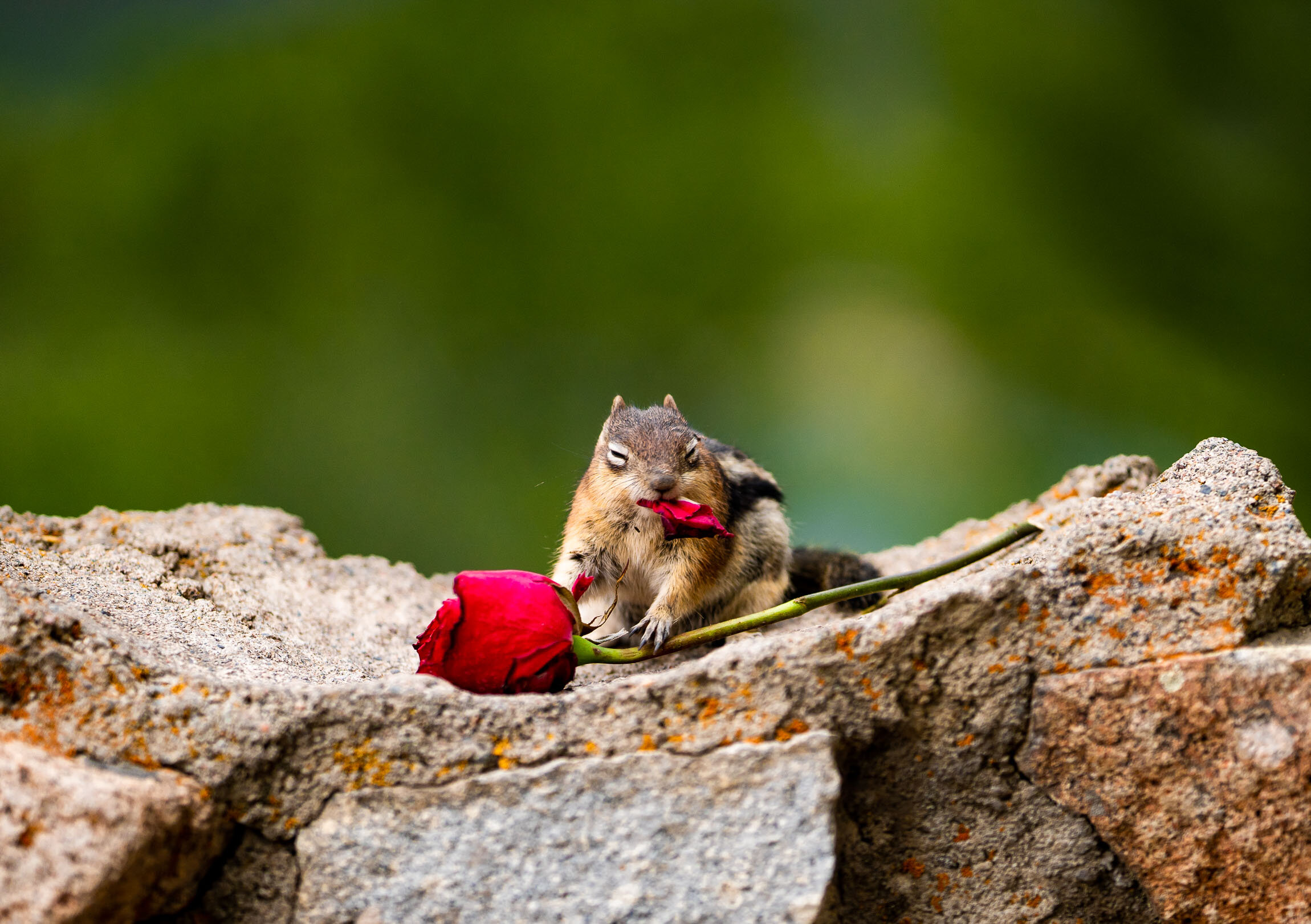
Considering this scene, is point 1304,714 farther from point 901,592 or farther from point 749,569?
point 749,569

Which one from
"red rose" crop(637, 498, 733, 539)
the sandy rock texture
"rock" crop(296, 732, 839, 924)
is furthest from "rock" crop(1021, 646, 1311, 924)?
"red rose" crop(637, 498, 733, 539)

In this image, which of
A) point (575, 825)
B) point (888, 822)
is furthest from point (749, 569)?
point (575, 825)

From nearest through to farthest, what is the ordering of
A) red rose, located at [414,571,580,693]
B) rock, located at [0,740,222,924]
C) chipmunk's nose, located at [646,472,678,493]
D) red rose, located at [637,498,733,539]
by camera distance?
rock, located at [0,740,222,924] < red rose, located at [414,571,580,693] < red rose, located at [637,498,733,539] < chipmunk's nose, located at [646,472,678,493]

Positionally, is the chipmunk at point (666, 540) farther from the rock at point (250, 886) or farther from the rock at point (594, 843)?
the rock at point (250, 886)

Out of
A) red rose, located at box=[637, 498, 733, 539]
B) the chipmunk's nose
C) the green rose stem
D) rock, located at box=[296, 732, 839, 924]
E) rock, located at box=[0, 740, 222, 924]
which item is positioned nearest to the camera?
rock, located at box=[0, 740, 222, 924]

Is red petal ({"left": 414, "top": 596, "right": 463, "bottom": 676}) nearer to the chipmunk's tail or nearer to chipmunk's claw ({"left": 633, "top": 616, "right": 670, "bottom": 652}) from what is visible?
chipmunk's claw ({"left": 633, "top": 616, "right": 670, "bottom": 652})
